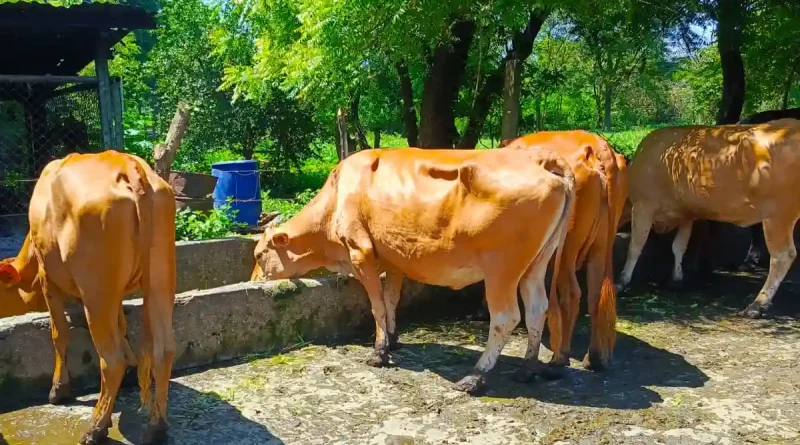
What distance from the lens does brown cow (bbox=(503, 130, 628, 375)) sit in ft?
19.2

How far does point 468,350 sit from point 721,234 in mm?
5143

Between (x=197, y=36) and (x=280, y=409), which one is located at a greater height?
(x=197, y=36)

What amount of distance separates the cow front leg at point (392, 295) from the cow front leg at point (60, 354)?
8.26ft

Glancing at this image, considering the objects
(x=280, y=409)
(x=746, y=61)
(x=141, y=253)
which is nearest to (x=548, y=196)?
(x=280, y=409)

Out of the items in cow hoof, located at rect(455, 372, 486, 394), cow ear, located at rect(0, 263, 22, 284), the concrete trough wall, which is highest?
cow ear, located at rect(0, 263, 22, 284)

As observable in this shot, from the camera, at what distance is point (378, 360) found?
231 inches

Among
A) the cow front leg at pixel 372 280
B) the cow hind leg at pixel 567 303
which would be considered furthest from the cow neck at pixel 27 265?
the cow hind leg at pixel 567 303

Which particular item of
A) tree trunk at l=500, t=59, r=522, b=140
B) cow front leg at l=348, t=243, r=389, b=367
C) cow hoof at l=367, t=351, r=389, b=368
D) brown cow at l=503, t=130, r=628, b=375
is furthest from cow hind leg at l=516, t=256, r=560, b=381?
tree trunk at l=500, t=59, r=522, b=140

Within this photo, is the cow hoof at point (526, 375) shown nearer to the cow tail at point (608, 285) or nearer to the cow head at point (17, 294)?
the cow tail at point (608, 285)

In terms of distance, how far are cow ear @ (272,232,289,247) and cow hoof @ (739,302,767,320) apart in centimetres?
457

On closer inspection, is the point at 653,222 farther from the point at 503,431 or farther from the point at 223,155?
the point at 223,155

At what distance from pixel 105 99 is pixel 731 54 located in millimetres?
8316

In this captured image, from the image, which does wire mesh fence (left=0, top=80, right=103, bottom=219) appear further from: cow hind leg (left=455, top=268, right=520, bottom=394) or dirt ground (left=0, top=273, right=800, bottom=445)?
cow hind leg (left=455, top=268, right=520, bottom=394)

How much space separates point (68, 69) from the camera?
12320 mm
